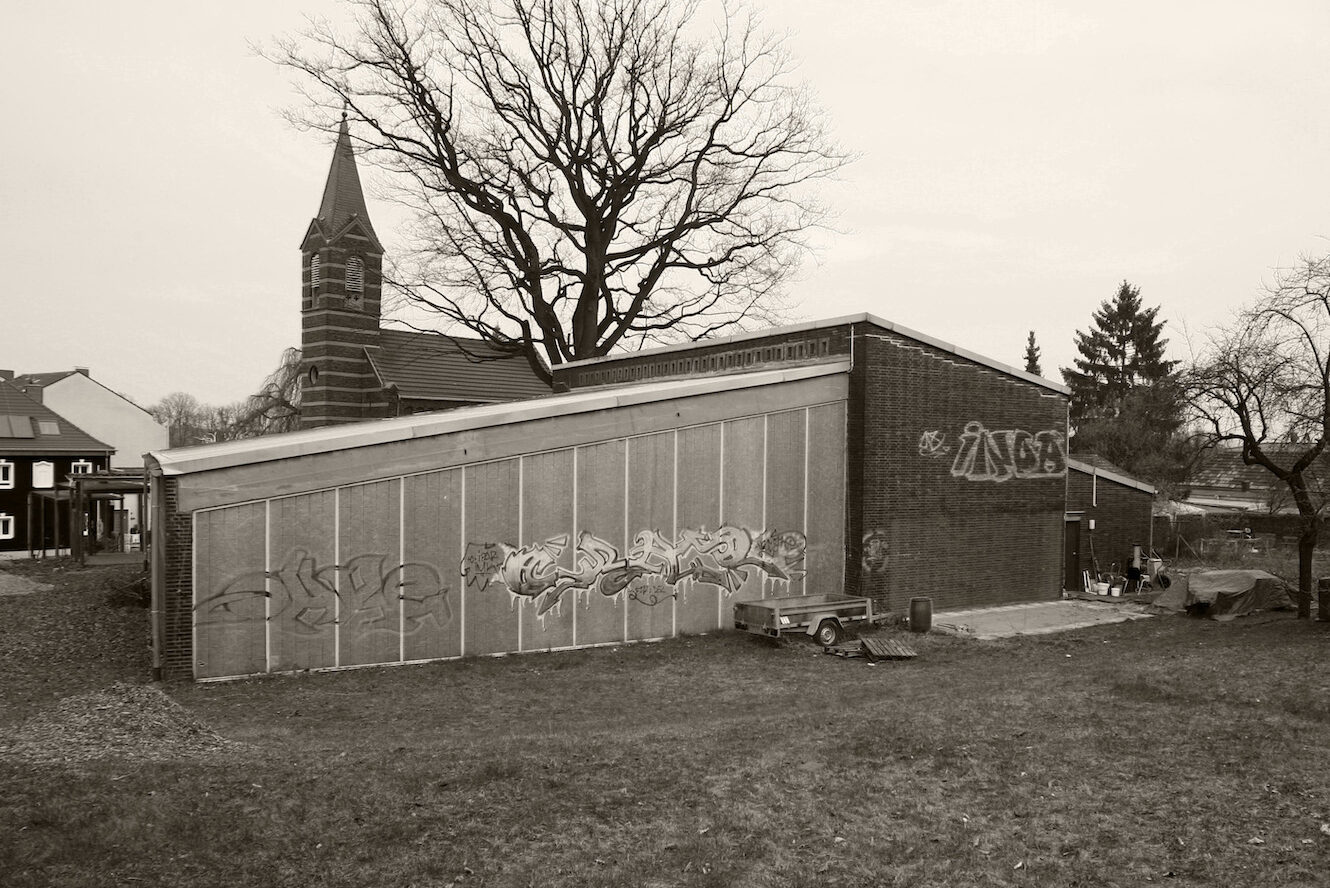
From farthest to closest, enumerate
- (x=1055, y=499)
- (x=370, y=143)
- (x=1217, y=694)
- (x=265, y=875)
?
(x=370, y=143) → (x=1055, y=499) → (x=1217, y=694) → (x=265, y=875)

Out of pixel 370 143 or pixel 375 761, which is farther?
pixel 370 143

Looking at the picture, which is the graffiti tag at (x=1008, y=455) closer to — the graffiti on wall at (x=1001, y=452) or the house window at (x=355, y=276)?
the graffiti on wall at (x=1001, y=452)

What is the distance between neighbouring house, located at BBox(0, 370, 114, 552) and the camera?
39.6 meters

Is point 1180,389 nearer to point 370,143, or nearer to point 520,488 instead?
point 520,488

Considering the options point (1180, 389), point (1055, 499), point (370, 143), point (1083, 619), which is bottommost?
point (1083, 619)

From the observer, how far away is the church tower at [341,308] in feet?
130

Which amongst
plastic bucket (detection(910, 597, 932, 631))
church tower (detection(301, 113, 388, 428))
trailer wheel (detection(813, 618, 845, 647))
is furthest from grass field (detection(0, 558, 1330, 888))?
church tower (detection(301, 113, 388, 428))

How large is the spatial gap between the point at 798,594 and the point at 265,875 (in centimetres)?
1489

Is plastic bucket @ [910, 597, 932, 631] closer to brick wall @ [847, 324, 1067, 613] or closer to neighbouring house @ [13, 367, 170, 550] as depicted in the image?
brick wall @ [847, 324, 1067, 613]

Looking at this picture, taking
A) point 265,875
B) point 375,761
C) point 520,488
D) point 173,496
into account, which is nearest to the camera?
point 265,875

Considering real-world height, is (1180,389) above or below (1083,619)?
above

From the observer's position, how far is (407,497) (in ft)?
52.1

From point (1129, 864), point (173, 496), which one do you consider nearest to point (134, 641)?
point (173, 496)

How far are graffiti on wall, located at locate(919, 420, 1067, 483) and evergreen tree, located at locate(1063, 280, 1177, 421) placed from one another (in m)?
39.3
